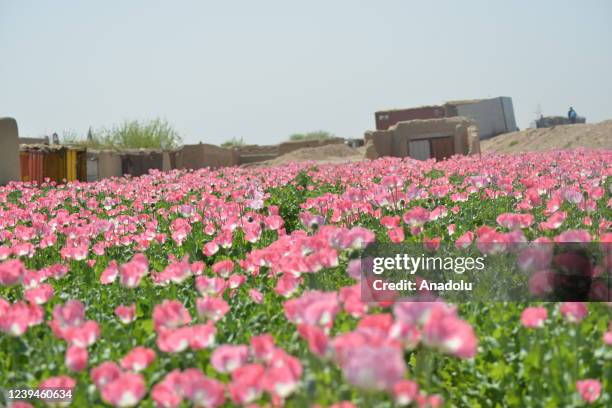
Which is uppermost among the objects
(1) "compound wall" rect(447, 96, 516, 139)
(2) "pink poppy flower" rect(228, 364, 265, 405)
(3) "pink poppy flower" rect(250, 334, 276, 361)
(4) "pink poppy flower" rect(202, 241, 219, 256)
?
(1) "compound wall" rect(447, 96, 516, 139)

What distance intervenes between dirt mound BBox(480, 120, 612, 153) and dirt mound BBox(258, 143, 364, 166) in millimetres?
8259

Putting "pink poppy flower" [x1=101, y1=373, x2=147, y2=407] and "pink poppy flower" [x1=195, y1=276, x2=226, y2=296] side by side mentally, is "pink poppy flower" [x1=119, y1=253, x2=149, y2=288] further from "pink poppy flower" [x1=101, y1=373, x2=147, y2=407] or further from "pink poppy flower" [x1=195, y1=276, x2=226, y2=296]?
"pink poppy flower" [x1=101, y1=373, x2=147, y2=407]

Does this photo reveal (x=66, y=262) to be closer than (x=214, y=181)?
Yes

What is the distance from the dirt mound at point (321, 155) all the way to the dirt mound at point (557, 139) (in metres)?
8.26

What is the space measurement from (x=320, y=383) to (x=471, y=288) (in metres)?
1.77

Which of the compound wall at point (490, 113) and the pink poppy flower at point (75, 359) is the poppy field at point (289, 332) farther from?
the compound wall at point (490, 113)

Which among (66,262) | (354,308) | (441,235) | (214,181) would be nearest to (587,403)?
(354,308)

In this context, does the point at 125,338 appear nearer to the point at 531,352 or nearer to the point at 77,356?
the point at 77,356

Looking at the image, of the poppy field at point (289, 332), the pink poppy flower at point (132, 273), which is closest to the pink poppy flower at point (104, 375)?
the poppy field at point (289, 332)

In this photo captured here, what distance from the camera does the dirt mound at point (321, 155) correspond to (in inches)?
1170

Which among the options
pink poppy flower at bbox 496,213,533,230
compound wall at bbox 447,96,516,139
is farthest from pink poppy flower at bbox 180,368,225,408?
compound wall at bbox 447,96,516,139

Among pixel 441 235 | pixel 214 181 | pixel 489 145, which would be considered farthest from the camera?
pixel 489 145

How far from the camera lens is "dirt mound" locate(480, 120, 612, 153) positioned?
30031 millimetres

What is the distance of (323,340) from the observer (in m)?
1.77
